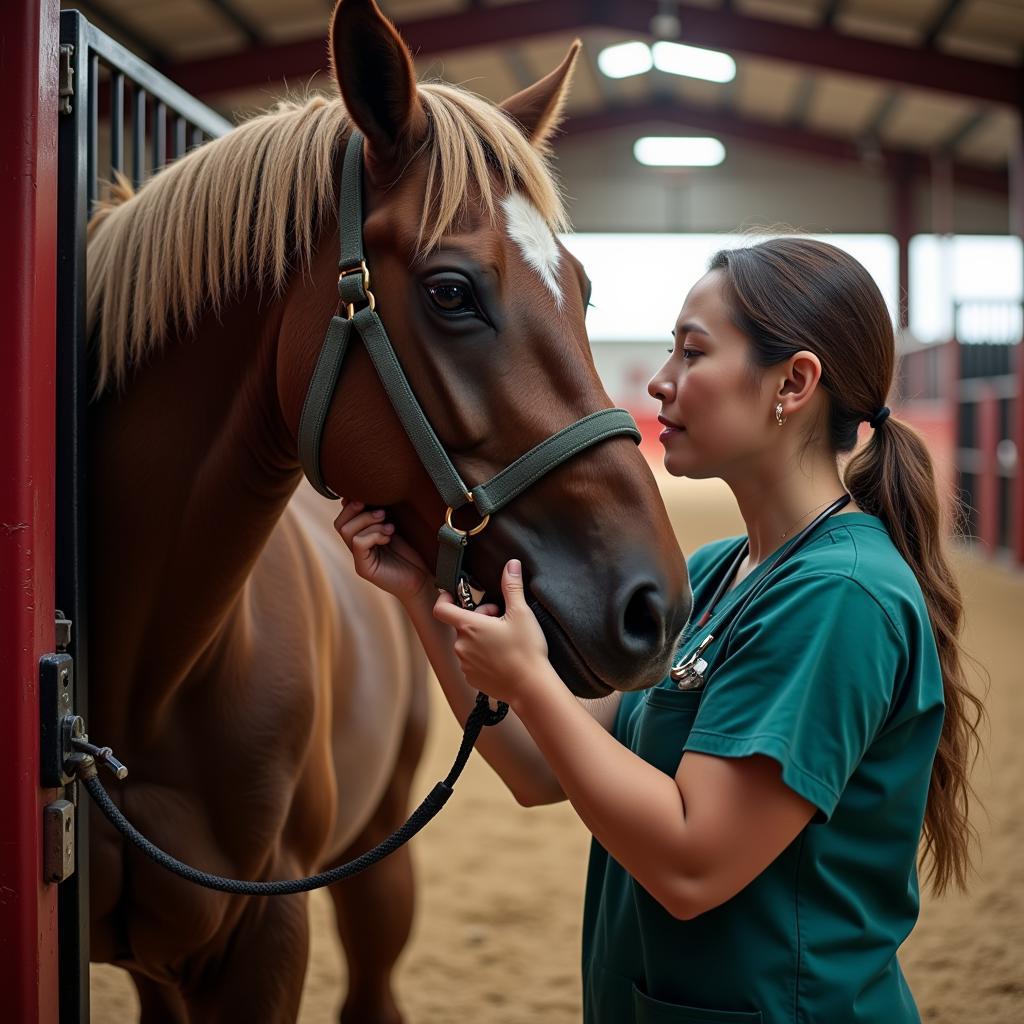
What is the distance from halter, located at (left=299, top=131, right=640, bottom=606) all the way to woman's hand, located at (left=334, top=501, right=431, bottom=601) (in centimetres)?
6

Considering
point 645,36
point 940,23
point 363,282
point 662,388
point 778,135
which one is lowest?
point 662,388

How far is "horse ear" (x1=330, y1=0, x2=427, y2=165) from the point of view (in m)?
1.18

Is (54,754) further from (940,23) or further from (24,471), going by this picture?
(940,23)

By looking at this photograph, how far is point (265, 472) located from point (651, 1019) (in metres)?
0.79

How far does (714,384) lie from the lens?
48.6 inches

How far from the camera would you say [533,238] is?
1241 mm

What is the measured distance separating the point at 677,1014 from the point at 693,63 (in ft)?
45.1

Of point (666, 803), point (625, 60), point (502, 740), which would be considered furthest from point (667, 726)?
point (625, 60)

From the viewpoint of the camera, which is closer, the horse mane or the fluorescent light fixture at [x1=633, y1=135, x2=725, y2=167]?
the horse mane

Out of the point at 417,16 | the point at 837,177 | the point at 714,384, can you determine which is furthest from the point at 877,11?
the point at 714,384

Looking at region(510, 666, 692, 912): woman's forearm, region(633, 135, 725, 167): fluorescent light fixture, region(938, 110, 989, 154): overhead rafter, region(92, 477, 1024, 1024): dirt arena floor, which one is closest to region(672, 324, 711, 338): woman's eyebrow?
region(510, 666, 692, 912): woman's forearm

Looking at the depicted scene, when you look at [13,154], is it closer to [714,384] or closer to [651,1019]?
[714,384]

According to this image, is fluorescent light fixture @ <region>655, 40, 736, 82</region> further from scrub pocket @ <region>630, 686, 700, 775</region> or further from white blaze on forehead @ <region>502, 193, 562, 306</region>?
scrub pocket @ <region>630, 686, 700, 775</region>

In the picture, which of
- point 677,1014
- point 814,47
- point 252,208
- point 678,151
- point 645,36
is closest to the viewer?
point 677,1014
